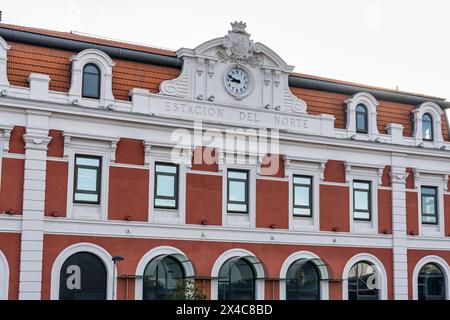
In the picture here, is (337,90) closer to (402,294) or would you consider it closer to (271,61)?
(271,61)

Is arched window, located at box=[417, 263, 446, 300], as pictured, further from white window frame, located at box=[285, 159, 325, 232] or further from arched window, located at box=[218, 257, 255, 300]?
arched window, located at box=[218, 257, 255, 300]

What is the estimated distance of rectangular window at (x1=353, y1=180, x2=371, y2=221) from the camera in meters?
32.2

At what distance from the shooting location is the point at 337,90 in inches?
1296

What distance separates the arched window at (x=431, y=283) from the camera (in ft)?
108

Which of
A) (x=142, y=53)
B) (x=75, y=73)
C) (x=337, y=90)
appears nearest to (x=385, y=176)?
(x=337, y=90)

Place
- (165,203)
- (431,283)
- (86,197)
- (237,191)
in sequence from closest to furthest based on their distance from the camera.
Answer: (86,197) → (165,203) → (237,191) → (431,283)

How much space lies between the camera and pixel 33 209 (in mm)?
25625

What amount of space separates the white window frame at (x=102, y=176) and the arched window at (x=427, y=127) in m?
15.6

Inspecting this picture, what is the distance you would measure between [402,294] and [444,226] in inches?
167

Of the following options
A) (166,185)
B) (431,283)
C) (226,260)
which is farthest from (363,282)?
(166,185)

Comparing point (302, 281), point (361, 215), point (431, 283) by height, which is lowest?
point (431, 283)

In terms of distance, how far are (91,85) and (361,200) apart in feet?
42.4

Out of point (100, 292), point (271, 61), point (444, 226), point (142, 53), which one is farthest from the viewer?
point (444, 226)

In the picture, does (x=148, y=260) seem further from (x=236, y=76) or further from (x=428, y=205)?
(x=428, y=205)
